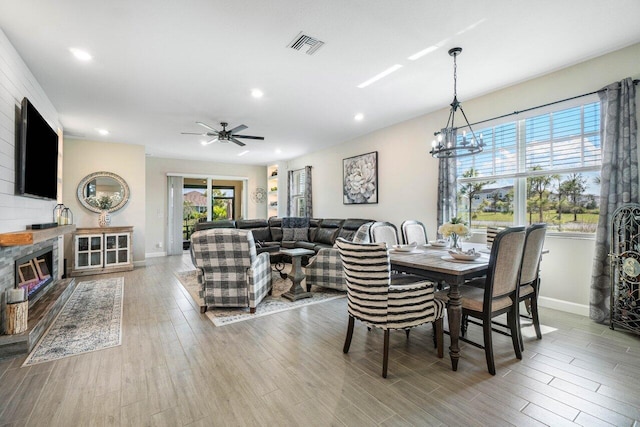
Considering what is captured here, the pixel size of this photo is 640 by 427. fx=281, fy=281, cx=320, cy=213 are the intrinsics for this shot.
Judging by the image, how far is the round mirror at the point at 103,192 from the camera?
587 cm

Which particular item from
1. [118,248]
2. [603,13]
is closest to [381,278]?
[603,13]

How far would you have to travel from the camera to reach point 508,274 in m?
2.18

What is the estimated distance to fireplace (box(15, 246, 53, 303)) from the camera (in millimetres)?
2996

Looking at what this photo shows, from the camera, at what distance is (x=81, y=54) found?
2.85 metres

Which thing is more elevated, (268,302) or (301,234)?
(301,234)

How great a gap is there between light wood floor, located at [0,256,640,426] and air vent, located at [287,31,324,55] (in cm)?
284

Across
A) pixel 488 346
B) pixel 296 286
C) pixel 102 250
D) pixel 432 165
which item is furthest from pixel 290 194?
pixel 488 346

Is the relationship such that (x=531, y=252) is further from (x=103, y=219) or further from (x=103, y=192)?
(x=103, y=192)

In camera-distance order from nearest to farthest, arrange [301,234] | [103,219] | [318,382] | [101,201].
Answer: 1. [318,382]
2. [103,219]
3. [101,201]
4. [301,234]

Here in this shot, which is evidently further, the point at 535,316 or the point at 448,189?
the point at 448,189

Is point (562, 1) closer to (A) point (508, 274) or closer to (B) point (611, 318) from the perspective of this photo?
(A) point (508, 274)

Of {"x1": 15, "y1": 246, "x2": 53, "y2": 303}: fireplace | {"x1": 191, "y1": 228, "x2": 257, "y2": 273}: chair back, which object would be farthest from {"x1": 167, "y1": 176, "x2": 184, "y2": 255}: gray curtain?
{"x1": 191, "y1": 228, "x2": 257, "y2": 273}: chair back

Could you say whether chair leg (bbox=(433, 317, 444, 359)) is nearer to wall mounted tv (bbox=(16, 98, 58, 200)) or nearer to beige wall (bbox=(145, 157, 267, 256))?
wall mounted tv (bbox=(16, 98, 58, 200))

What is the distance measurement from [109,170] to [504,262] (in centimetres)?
734
